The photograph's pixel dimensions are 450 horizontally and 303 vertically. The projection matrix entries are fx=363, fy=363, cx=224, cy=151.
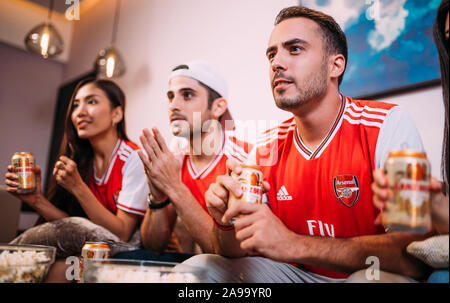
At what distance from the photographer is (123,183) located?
4.88ft

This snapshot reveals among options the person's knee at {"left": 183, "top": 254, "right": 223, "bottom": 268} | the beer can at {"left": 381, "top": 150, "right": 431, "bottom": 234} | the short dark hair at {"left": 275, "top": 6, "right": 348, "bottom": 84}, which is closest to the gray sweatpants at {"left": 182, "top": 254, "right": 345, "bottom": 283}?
the person's knee at {"left": 183, "top": 254, "right": 223, "bottom": 268}

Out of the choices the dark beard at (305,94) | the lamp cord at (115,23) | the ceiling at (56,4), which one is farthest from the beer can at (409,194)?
the ceiling at (56,4)

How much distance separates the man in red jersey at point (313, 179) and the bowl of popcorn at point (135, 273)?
0.38 feet

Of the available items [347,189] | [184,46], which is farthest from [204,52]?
[347,189]

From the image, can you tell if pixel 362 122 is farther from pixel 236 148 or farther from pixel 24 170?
pixel 24 170

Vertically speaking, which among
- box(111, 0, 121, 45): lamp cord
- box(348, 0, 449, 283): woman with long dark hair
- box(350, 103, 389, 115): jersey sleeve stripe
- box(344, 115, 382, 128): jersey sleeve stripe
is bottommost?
box(348, 0, 449, 283): woman with long dark hair

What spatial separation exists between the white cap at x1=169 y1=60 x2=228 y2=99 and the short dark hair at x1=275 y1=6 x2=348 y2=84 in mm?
489

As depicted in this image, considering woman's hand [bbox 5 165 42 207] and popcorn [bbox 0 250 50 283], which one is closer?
popcorn [bbox 0 250 50 283]

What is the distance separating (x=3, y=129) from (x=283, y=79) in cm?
246

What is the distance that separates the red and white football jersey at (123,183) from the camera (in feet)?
4.74

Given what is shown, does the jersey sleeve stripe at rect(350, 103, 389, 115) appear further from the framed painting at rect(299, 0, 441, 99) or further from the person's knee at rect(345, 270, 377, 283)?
the person's knee at rect(345, 270, 377, 283)

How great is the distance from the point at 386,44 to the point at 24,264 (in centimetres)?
119

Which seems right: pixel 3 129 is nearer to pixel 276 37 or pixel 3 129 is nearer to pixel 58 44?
pixel 58 44

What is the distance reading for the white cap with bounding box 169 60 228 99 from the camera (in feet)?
4.96
